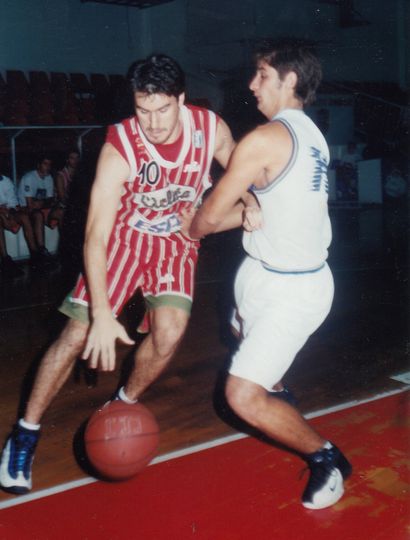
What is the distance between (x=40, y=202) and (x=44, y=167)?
56 cm

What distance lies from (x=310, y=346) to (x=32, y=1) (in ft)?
32.3

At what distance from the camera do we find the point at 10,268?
7.74 m

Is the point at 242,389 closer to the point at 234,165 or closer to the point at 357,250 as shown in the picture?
the point at 234,165

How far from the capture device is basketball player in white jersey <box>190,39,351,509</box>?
2.41m

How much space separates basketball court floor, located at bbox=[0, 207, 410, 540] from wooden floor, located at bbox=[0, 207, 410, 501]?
0.5 inches

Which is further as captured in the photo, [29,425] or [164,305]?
[164,305]

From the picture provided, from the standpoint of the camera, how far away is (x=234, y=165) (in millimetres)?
2379

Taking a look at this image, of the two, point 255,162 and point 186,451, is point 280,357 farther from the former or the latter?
point 186,451

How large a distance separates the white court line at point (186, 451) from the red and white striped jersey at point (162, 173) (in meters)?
1.07

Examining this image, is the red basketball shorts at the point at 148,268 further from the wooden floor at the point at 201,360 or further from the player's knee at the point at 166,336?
the wooden floor at the point at 201,360

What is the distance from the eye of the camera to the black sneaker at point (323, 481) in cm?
252

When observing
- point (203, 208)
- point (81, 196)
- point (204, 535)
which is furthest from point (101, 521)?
point (81, 196)

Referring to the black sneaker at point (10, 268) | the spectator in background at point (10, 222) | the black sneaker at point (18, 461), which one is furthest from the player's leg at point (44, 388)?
the spectator in background at point (10, 222)

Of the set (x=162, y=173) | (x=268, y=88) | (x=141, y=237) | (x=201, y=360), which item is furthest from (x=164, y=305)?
(x=201, y=360)
